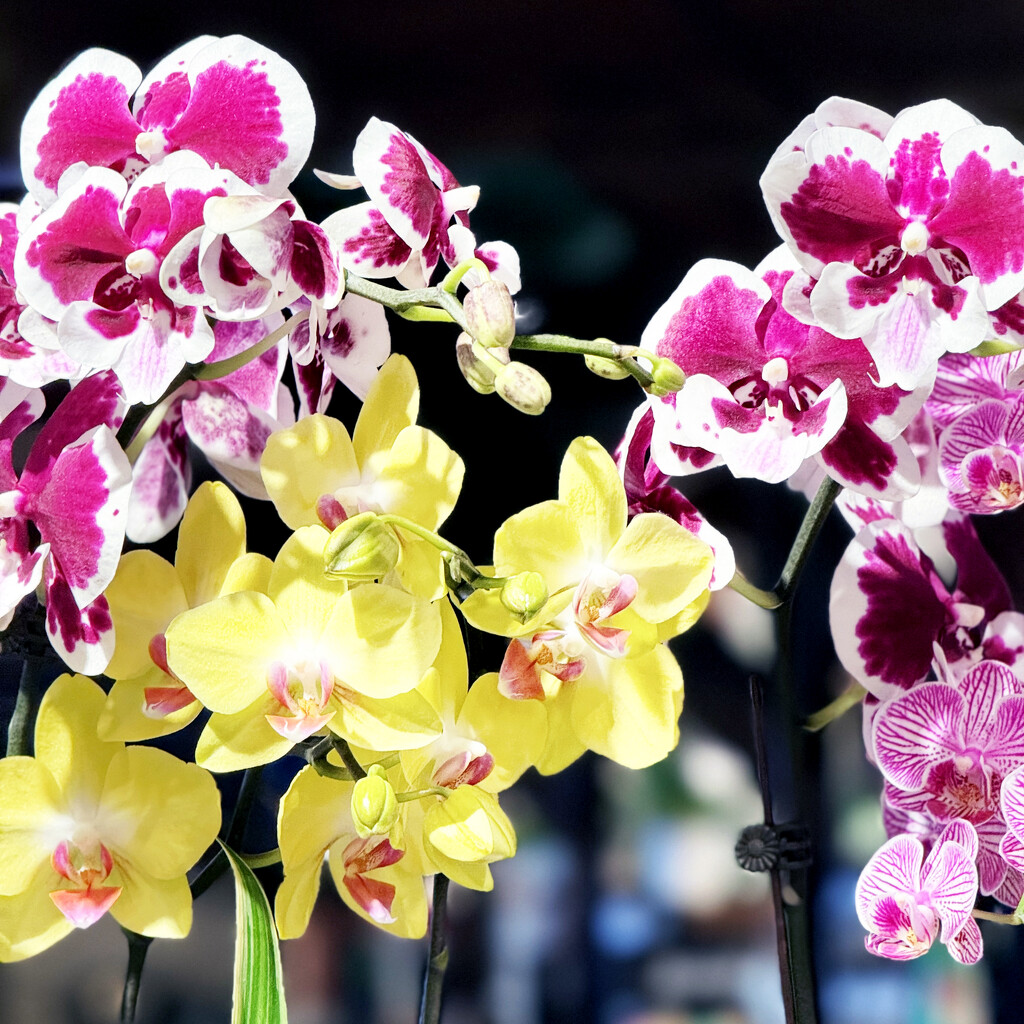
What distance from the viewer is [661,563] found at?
45 cm

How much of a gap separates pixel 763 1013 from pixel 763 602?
29 cm

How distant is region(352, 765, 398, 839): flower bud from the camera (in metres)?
0.39

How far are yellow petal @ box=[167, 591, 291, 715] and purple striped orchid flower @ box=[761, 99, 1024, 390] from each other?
0.78 feet

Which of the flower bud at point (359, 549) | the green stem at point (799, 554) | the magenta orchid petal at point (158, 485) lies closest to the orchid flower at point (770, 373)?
the green stem at point (799, 554)

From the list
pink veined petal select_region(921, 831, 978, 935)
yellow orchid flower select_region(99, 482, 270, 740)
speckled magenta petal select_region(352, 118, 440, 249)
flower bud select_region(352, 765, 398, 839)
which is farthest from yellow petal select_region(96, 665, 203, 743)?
pink veined petal select_region(921, 831, 978, 935)

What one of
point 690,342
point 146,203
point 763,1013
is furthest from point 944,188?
point 763,1013

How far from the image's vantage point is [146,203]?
416 millimetres

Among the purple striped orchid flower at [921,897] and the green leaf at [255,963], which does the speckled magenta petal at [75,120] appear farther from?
the purple striped orchid flower at [921,897]

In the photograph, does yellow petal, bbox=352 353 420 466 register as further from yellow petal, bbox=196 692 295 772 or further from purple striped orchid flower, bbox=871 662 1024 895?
purple striped orchid flower, bbox=871 662 1024 895

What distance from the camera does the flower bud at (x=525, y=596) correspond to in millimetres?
396

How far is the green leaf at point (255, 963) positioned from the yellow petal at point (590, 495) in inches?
7.5

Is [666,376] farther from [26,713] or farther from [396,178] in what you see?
[26,713]

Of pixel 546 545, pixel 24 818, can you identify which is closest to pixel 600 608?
pixel 546 545

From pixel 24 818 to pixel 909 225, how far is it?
413 mm
